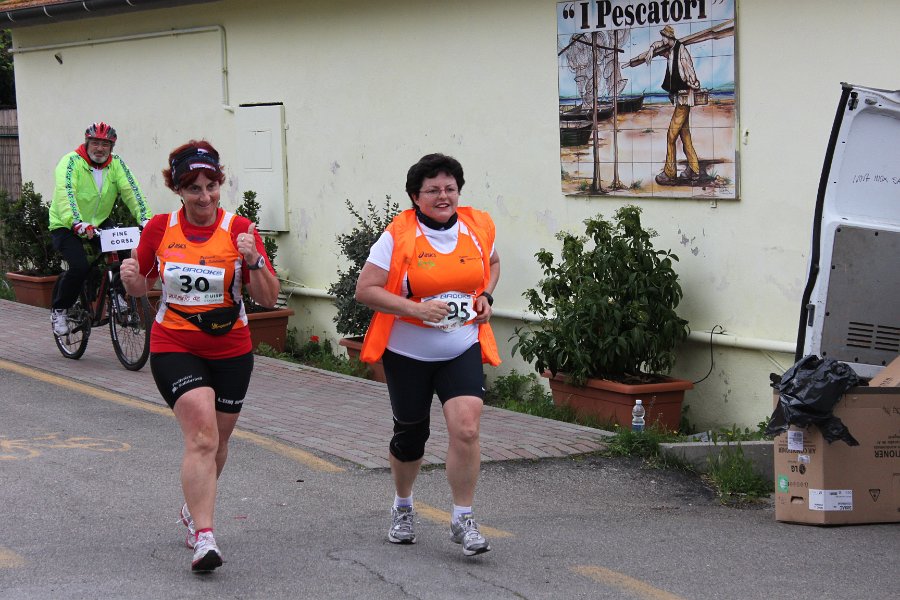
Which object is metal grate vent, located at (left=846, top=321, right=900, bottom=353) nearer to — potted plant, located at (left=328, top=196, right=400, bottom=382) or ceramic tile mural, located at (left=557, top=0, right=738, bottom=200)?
ceramic tile mural, located at (left=557, top=0, right=738, bottom=200)

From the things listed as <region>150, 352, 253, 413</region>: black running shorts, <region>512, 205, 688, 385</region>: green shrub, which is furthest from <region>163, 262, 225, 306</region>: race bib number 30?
<region>512, 205, 688, 385</region>: green shrub

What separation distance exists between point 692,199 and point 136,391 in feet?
14.2

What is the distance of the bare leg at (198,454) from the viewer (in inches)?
222

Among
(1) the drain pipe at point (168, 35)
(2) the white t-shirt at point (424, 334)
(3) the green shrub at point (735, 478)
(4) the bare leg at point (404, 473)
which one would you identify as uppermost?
(1) the drain pipe at point (168, 35)

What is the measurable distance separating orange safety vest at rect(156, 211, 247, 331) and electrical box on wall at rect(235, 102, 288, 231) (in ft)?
23.8

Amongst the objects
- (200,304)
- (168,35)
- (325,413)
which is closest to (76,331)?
(325,413)

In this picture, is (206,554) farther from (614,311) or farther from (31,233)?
(31,233)

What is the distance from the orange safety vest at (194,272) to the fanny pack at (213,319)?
0.04 ft

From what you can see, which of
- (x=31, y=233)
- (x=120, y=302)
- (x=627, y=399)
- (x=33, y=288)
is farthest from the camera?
(x=31, y=233)

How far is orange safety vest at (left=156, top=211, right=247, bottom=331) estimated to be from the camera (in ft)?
18.9

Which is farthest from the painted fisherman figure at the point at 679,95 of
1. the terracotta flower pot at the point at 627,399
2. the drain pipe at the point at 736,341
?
the terracotta flower pot at the point at 627,399

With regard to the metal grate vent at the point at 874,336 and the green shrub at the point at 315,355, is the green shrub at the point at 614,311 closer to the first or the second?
the metal grate vent at the point at 874,336

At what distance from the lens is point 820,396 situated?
6.50m

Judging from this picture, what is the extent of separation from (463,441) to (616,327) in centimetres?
324
